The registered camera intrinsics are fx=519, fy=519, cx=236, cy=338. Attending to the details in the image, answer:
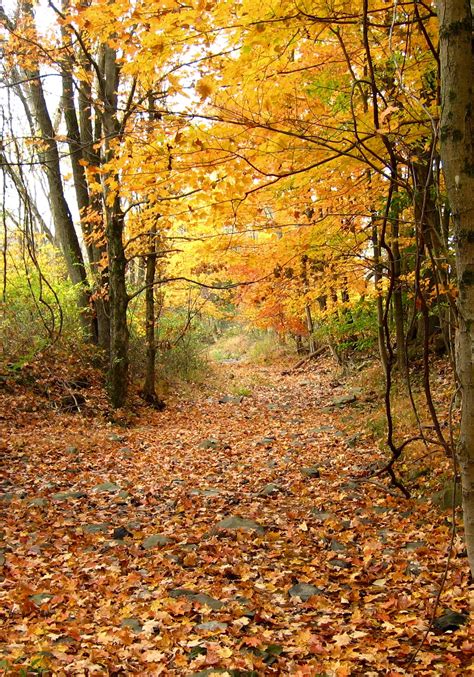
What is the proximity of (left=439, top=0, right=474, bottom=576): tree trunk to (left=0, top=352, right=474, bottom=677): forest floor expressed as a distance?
4.68 ft

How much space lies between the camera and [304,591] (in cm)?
416

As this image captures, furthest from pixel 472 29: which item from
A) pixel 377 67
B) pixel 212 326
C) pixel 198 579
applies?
pixel 212 326

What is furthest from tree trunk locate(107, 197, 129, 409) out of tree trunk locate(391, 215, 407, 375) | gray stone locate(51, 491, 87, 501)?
tree trunk locate(391, 215, 407, 375)

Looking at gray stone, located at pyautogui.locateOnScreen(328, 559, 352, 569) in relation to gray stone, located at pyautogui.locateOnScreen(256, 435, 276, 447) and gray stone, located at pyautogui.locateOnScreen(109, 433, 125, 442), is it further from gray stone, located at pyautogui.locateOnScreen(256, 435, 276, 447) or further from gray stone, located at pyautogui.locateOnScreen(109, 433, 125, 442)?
gray stone, located at pyautogui.locateOnScreen(109, 433, 125, 442)

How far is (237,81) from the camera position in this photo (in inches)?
171

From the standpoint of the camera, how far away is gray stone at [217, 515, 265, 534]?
5.48 m

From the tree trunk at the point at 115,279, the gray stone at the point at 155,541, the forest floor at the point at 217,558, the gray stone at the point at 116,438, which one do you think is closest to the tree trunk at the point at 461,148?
the forest floor at the point at 217,558

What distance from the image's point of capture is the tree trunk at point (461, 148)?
102 inches

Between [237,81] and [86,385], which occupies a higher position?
[237,81]

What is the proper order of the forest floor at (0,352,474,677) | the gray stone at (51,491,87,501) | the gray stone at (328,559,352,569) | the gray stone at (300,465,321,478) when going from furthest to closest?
the gray stone at (300,465,321,478) → the gray stone at (51,491,87,501) → the gray stone at (328,559,352,569) → the forest floor at (0,352,474,677)

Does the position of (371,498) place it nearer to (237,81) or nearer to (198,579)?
(198,579)

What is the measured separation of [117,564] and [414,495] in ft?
11.5

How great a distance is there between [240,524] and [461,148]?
4.29m

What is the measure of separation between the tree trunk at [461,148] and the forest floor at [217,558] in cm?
143
